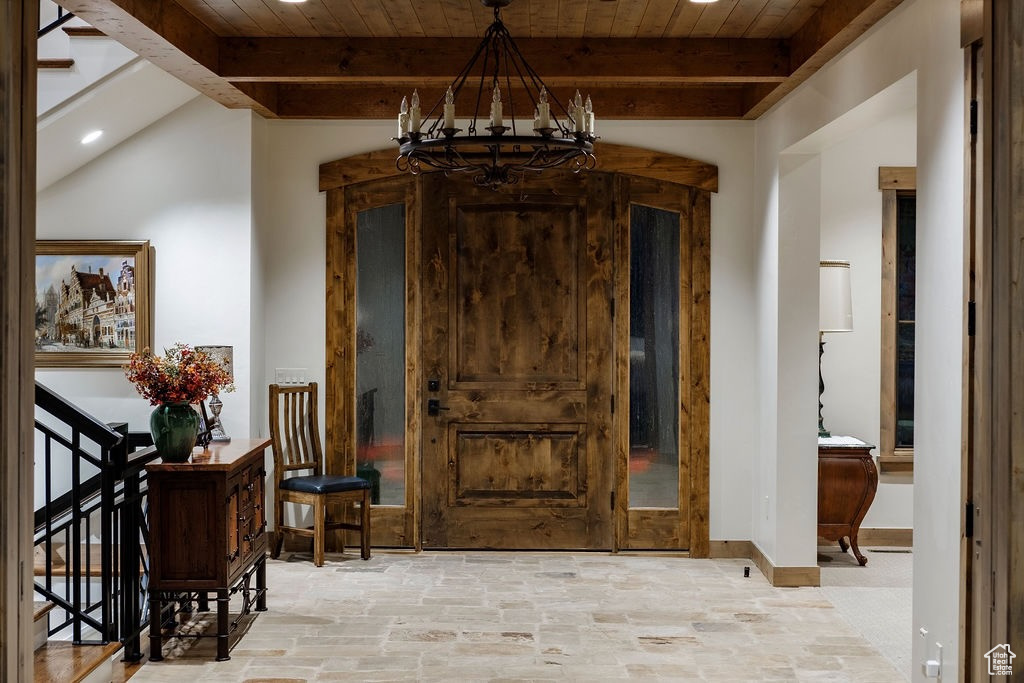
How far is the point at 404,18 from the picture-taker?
4.58 meters

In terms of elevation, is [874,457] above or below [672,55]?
below

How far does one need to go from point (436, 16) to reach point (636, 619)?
3.18 meters

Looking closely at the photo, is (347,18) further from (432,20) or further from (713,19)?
(713,19)

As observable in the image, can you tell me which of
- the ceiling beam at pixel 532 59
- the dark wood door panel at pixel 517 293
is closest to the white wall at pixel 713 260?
the dark wood door panel at pixel 517 293

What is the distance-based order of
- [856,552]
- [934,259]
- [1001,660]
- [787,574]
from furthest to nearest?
[856,552] → [787,574] → [934,259] → [1001,660]

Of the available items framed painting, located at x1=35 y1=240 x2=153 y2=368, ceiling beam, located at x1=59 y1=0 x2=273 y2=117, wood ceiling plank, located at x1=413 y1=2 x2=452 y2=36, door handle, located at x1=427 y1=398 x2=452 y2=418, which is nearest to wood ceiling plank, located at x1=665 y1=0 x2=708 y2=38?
wood ceiling plank, located at x1=413 y1=2 x2=452 y2=36

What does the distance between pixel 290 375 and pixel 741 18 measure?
11.6 feet

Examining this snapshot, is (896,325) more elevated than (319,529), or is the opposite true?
(896,325)

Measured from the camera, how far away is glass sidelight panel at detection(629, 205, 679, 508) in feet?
20.5

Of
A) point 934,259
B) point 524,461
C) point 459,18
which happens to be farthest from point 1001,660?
point 524,461

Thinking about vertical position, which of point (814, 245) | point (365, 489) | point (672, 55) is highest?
point (672, 55)

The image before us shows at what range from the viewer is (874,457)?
629 centimetres

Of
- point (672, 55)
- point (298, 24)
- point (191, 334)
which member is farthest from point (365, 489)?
point (672, 55)

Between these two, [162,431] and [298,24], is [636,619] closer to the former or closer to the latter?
[162,431]
